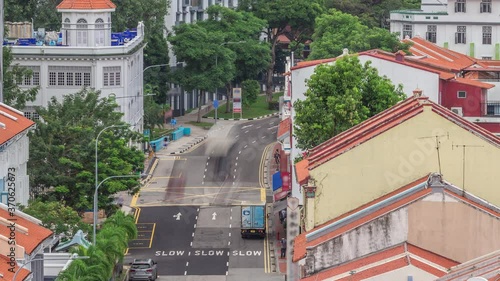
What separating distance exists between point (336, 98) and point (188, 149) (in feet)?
202

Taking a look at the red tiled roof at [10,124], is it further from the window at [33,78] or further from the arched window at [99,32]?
the arched window at [99,32]

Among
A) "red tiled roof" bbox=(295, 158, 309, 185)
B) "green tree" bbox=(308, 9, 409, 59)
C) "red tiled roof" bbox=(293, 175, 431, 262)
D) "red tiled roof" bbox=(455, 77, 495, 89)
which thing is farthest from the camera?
"green tree" bbox=(308, 9, 409, 59)

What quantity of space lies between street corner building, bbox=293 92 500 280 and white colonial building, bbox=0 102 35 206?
2326 centimetres

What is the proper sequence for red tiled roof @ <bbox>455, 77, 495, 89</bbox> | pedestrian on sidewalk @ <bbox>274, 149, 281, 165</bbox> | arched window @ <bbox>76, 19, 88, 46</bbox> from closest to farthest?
red tiled roof @ <bbox>455, 77, 495, 89</bbox>
arched window @ <bbox>76, 19, 88, 46</bbox>
pedestrian on sidewalk @ <bbox>274, 149, 281, 165</bbox>

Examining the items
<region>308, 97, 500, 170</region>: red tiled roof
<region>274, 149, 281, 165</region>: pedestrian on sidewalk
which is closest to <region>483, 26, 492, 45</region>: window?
<region>274, 149, 281, 165</region>: pedestrian on sidewalk

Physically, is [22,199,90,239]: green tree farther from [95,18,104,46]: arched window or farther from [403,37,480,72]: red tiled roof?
A: [95,18,104,46]: arched window

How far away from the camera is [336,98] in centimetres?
10831

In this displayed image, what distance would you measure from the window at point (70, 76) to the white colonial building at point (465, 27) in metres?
41.5

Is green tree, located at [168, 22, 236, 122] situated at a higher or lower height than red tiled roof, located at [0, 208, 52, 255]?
higher

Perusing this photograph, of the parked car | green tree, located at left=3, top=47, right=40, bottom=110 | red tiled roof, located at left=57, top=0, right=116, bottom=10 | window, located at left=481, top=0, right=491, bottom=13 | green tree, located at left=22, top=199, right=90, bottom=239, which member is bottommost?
the parked car

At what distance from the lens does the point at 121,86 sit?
510 ft

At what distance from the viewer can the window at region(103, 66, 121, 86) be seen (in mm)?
153250

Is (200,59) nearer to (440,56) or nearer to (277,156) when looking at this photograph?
(277,156)

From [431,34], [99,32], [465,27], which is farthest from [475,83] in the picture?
[431,34]
